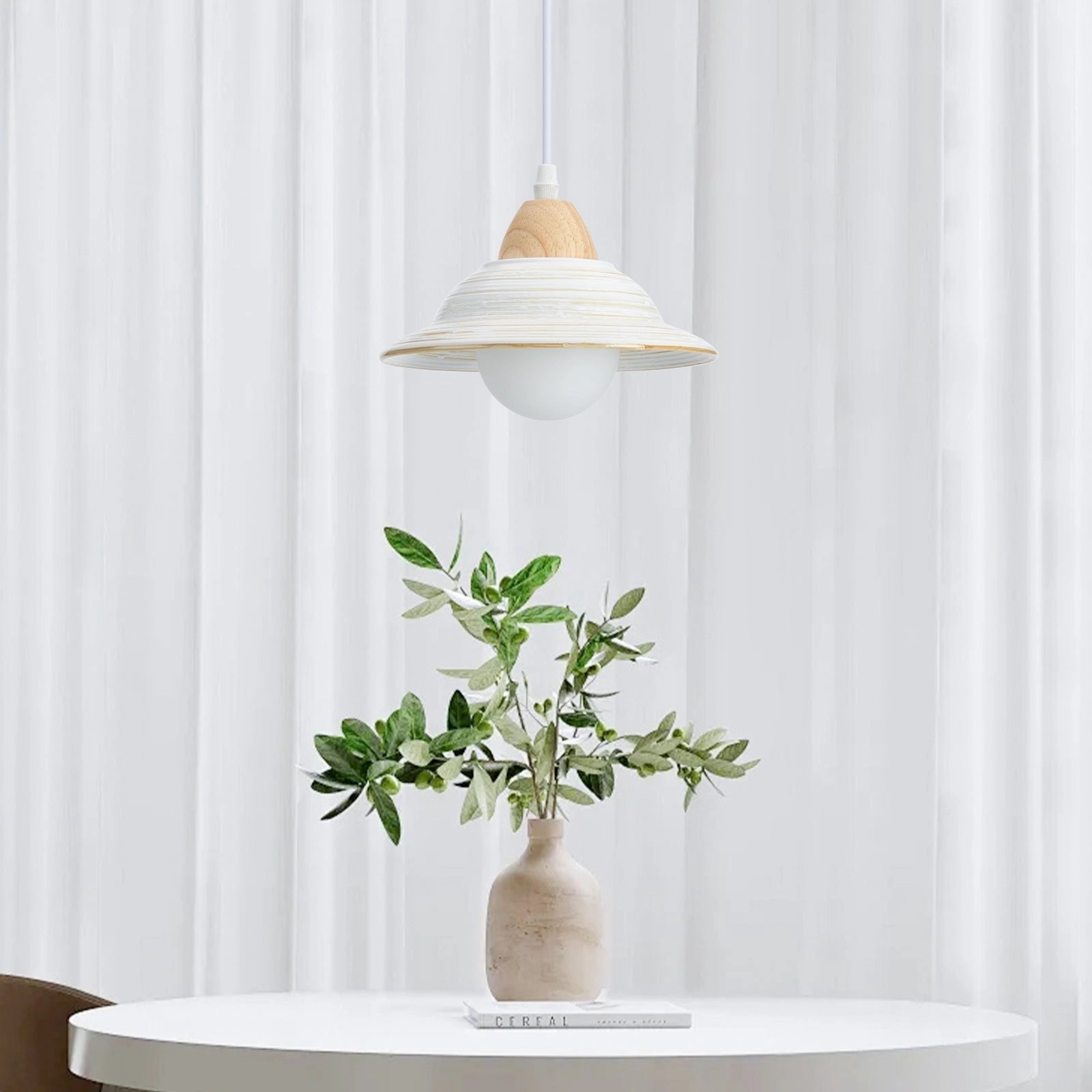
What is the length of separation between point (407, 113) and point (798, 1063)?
5.47 ft

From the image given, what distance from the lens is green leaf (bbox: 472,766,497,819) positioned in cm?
185

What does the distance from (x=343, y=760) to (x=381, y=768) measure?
0.04 m

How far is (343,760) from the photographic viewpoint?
74.2 inches

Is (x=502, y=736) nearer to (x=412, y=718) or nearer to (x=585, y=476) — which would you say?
(x=412, y=718)

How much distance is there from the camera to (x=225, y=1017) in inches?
73.1

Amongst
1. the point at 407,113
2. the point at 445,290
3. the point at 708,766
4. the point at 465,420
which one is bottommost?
the point at 708,766

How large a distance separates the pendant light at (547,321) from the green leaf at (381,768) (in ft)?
1.29

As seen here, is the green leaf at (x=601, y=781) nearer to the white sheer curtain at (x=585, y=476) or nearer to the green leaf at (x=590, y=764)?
the green leaf at (x=590, y=764)

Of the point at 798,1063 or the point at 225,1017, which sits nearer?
the point at 798,1063

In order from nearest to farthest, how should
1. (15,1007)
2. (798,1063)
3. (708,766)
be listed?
1. (798,1063)
2. (708,766)
3. (15,1007)

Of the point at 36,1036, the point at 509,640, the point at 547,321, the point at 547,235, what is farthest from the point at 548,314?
the point at 36,1036

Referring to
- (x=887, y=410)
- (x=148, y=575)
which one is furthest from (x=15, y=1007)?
(x=887, y=410)

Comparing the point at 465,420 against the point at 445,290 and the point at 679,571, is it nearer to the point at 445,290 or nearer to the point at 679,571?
the point at 445,290

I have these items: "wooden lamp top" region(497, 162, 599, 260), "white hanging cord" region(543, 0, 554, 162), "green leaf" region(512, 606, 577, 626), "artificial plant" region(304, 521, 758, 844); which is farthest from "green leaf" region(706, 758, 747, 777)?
"white hanging cord" region(543, 0, 554, 162)
